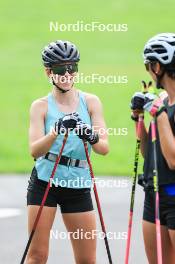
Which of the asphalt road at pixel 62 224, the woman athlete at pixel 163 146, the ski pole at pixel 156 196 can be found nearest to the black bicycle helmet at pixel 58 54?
the woman athlete at pixel 163 146

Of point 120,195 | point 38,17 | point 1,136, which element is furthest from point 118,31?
point 120,195

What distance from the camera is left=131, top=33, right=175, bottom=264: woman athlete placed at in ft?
25.0

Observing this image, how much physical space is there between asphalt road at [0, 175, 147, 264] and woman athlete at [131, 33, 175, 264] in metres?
3.78

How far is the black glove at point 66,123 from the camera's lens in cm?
838

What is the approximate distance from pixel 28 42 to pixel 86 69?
4.52 meters

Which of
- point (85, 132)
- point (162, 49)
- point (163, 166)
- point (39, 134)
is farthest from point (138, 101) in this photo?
point (39, 134)

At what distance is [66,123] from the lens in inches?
330

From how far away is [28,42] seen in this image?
32.6 metres

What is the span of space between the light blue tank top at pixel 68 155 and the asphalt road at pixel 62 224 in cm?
298

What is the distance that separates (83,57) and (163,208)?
22612 mm

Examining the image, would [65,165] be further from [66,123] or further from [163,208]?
[163,208]

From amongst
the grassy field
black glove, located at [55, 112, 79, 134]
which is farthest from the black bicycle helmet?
the grassy field

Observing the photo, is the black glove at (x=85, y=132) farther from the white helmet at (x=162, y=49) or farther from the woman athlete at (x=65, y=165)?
the white helmet at (x=162, y=49)

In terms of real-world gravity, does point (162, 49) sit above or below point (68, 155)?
above
